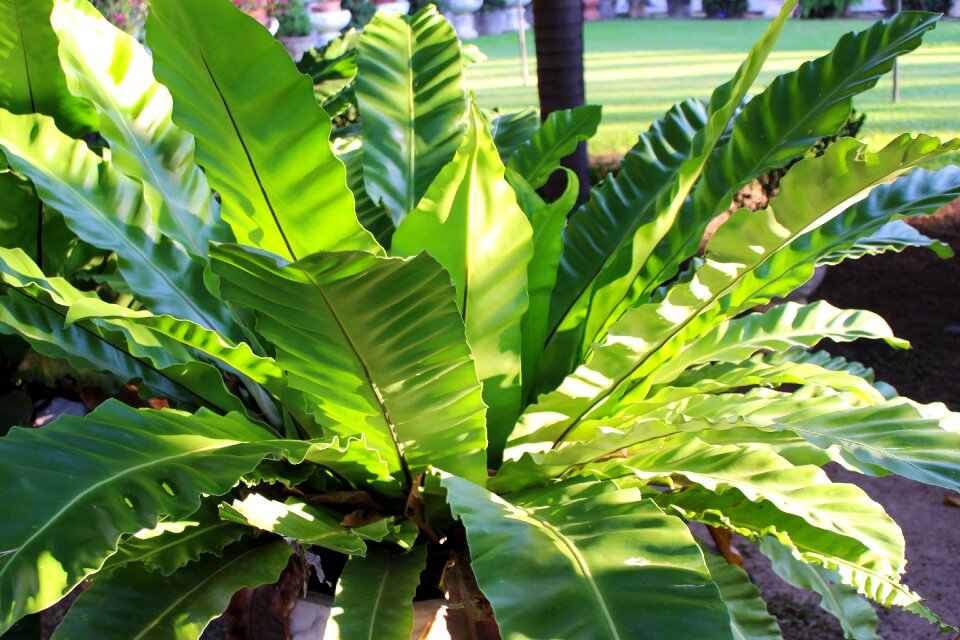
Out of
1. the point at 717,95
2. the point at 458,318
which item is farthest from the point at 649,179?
the point at 458,318

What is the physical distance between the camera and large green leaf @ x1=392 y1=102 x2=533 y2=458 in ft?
3.95

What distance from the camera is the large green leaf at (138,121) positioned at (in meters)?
1.40

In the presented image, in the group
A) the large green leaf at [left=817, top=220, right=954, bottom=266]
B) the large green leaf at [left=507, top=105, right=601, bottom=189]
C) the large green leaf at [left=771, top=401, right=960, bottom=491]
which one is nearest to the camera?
the large green leaf at [left=771, top=401, right=960, bottom=491]

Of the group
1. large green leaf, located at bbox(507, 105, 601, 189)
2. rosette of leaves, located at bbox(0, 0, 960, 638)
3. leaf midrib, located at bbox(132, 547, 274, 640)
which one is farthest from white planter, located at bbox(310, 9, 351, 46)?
leaf midrib, located at bbox(132, 547, 274, 640)

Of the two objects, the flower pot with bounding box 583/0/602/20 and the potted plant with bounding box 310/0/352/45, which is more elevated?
the potted plant with bounding box 310/0/352/45

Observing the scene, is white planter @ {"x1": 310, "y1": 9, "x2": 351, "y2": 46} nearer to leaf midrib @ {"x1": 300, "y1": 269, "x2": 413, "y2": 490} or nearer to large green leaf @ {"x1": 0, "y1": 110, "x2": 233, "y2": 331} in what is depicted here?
large green leaf @ {"x1": 0, "y1": 110, "x2": 233, "y2": 331}

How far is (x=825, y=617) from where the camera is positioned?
90.4 inches

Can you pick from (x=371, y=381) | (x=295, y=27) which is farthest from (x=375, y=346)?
(x=295, y=27)

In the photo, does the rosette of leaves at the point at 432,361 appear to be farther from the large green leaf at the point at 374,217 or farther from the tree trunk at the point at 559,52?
the tree trunk at the point at 559,52

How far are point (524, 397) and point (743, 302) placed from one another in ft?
1.24

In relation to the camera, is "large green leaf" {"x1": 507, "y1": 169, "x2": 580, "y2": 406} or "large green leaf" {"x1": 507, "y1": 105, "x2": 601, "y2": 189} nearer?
"large green leaf" {"x1": 507, "y1": 169, "x2": 580, "y2": 406}

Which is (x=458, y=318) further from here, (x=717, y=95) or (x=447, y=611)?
(x=717, y=95)

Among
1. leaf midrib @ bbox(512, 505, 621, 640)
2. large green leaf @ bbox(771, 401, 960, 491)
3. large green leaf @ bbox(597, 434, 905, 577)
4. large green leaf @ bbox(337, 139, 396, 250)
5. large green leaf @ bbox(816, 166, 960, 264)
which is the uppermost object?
large green leaf @ bbox(816, 166, 960, 264)

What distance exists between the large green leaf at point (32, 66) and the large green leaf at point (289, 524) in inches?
38.0
